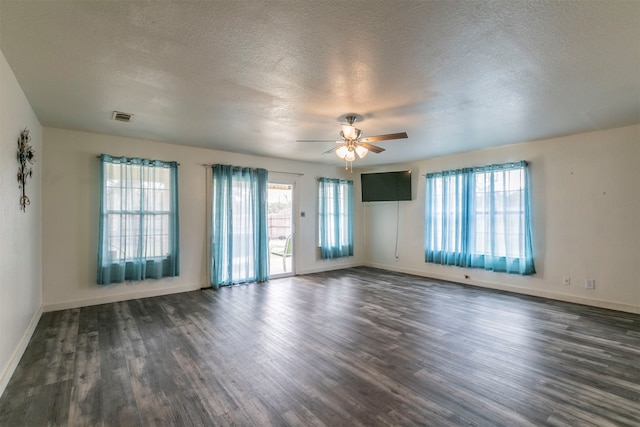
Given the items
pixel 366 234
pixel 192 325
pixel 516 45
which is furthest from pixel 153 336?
pixel 366 234

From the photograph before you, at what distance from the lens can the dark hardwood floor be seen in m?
1.99

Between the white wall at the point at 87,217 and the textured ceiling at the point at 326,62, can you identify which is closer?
the textured ceiling at the point at 326,62

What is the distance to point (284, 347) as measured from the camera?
298 cm

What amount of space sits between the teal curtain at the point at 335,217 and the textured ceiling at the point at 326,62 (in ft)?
10.0

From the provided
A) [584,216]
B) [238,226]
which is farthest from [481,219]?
[238,226]

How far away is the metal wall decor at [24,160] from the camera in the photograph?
112 inches

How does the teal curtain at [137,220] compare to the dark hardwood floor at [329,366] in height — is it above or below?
above

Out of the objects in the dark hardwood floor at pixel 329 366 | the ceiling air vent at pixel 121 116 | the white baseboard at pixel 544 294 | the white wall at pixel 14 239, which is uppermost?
the ceiling air vent at pixel 121 116

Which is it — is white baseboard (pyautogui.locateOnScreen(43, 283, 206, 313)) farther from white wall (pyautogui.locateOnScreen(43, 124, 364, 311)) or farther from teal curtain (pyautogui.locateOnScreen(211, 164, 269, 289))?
teal curtain (pyautogui.locateOnScreen(211, 164, 269, 289))

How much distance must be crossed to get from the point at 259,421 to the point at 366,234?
6111mm

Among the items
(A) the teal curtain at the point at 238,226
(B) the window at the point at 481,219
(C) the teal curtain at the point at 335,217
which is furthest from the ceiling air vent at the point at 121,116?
(B) the window at the point at 481,219

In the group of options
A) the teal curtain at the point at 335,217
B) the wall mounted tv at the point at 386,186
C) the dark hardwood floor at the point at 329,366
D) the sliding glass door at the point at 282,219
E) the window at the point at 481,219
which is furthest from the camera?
the teal curtain at the point at 335,217

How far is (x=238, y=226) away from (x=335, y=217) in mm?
2391

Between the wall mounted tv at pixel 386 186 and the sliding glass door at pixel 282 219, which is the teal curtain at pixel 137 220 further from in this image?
the wall mounted tv at pixel 386 186
